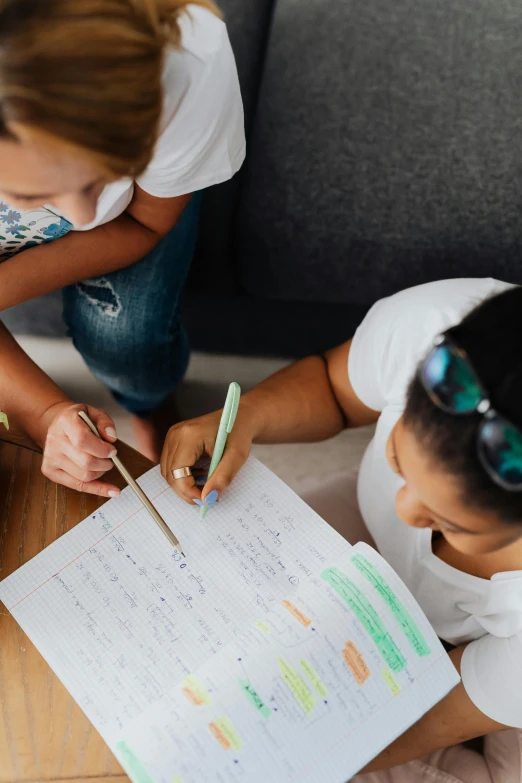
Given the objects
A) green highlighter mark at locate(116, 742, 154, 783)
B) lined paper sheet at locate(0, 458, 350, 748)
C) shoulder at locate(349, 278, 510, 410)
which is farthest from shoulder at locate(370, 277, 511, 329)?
green highlighter mark at locate(116, 742, 154, 783)

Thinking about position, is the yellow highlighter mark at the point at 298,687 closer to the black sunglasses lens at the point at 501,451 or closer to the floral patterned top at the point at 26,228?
the black sunglasses lens at the point at 501,451

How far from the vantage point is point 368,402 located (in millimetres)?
804

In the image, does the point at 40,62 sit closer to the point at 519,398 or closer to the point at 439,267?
the point at 519,398

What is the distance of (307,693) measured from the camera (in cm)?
56

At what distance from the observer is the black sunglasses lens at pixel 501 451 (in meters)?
0.43

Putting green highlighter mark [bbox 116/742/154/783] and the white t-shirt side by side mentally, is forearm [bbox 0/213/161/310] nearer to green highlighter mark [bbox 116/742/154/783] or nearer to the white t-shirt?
the white t-shirt

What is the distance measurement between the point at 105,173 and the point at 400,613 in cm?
48

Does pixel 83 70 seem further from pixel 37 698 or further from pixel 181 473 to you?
pixel 37 698

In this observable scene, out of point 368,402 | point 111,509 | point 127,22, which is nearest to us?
point 127,22

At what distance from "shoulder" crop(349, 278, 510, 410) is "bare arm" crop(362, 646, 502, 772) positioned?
304 mm

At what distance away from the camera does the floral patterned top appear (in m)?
0.78

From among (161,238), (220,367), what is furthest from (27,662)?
(220,367)

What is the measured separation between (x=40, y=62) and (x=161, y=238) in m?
0.40

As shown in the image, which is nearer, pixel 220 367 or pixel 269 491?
pixel 269 491
